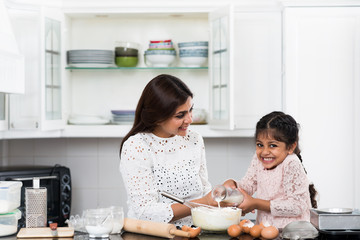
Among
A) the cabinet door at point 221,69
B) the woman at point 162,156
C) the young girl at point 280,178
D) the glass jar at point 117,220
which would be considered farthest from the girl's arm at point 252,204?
the cabinet door at point 221,69

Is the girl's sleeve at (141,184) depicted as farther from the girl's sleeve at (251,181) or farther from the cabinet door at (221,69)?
the cabinet door at (221,69)

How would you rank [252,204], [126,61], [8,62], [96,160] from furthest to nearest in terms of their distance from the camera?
[96,160] → [126,61] → [8,62] → [252,204]

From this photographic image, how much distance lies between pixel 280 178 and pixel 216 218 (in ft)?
1.61

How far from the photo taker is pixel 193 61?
3707mm

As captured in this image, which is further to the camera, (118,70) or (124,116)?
(118,70)

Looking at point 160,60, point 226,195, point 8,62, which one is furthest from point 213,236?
point 160,60

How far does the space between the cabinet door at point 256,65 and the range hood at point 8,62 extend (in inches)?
52.5

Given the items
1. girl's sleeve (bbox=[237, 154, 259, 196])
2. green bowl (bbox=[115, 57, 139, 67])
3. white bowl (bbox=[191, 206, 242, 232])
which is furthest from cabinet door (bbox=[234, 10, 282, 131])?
white bowl (bbox=[191, 206, 242, 232])

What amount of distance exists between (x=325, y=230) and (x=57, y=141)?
2.44 meters

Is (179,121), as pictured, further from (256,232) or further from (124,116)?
(124,116)

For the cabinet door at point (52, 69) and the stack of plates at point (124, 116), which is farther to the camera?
the stack of plates at point (124, 116)

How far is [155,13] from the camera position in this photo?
12.1ft

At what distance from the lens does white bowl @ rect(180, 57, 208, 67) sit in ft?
12.1

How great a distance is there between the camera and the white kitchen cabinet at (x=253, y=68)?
11.8ft
